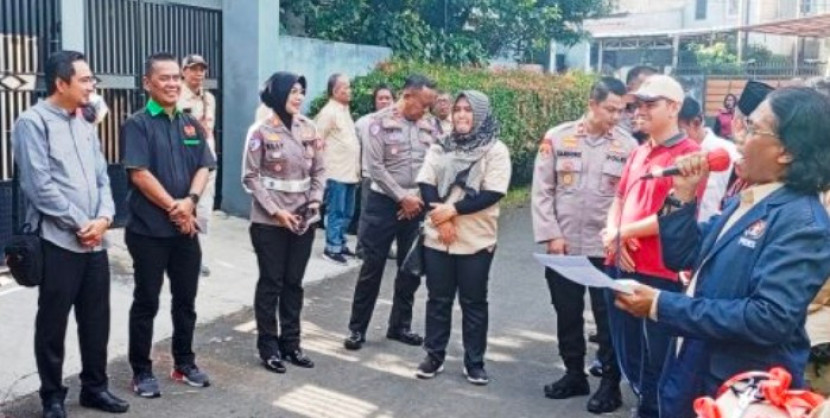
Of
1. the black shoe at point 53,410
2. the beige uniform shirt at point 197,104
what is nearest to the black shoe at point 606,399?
the black shoe at point 53,410

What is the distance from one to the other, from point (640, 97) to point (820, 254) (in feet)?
6.87

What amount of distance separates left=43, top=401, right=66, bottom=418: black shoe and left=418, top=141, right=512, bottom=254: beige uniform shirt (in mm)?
2344

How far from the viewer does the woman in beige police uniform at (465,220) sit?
579cm

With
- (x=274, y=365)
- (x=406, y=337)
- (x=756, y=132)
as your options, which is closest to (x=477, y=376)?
(x=406, y=337)

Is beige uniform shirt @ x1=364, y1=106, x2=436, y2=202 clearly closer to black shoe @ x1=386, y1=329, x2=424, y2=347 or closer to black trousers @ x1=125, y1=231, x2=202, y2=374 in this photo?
black shoe @ x1=386, y1=329, x2=424, y2=347

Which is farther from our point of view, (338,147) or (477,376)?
(338,147)

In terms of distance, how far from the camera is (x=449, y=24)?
1664 cm

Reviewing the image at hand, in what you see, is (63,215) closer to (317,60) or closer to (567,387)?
(567,387)

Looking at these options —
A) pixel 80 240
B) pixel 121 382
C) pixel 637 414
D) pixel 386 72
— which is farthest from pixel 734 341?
pixel 386 72

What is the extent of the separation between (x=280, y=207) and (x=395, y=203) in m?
0.99

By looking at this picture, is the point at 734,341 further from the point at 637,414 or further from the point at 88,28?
the point at 88,28

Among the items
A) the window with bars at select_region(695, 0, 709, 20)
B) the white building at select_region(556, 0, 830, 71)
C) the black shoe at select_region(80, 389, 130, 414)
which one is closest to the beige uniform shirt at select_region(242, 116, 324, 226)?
the black shoe at select_region(80, 389, 130, 414)

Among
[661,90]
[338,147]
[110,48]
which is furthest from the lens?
[338,147]

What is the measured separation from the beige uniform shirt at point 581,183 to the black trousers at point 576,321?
0.19 metres
